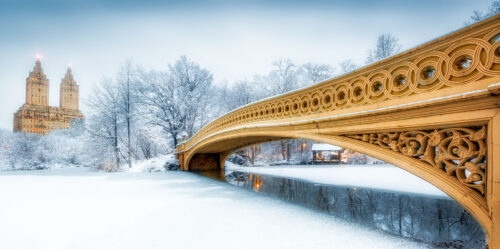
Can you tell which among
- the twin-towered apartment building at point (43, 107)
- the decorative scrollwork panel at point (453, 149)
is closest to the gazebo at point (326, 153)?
the decorative scrollwork panel at point (453, 149)

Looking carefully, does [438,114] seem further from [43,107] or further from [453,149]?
[43,107]

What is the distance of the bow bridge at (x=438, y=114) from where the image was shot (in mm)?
2104

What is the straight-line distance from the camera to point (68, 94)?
8381 centimetres

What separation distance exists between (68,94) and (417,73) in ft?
357

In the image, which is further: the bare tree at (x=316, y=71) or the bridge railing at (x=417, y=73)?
the bare tree at (x=316, y=71)

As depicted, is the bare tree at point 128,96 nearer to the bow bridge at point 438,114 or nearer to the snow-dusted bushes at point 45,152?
the snow-dusted bushes at point 45,152

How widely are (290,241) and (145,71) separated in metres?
19.8

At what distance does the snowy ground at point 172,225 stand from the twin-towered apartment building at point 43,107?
5799 centimetres

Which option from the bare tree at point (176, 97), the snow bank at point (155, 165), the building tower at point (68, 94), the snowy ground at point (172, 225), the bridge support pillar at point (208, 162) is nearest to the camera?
the snowy ground at point (172, 225)

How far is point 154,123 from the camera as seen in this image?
1862cm

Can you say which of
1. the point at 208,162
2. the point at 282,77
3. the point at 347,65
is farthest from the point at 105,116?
the point at 347,65

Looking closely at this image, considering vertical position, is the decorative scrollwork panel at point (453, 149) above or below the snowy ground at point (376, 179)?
above

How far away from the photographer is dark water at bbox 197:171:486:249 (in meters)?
3.82

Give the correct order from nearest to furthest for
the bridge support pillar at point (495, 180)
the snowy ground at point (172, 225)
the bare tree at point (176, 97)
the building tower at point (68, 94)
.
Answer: the bridge support pillar at point (495, 180), the snowy ground at point (172, 225), the bare tree at point (176, 97), the building tower at point (68, 94)
